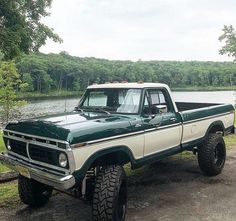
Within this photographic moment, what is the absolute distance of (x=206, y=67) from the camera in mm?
117125

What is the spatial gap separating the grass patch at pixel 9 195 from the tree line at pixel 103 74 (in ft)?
215

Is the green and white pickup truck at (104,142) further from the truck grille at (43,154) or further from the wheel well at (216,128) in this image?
the wheel well at (216,128)

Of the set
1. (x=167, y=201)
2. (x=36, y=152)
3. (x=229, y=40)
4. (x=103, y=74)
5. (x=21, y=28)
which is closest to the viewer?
(x=36, y=152)

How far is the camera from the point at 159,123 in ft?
19.4

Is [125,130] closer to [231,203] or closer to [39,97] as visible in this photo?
[231,203]

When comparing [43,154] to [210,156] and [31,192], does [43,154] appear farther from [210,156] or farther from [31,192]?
[210,156]

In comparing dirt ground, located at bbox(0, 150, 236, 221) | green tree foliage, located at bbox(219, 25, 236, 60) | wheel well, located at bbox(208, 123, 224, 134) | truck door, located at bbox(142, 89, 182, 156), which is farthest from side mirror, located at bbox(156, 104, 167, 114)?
green tree foliage, located at bbox(219, 25, 236, 60)

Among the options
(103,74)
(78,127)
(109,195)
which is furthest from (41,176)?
(103,74)

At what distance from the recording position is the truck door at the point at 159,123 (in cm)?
569

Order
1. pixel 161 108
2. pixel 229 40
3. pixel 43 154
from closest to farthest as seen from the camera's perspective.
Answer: pixel 43 154, pixel 161 108, pixel 229 40

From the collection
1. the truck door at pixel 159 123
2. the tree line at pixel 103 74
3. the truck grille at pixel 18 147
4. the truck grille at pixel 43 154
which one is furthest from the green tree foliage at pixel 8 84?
the tree line at pixel 103 74

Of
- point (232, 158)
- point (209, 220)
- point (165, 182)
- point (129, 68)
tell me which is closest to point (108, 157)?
point (209, 220)

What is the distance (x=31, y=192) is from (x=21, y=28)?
9957 millimetres

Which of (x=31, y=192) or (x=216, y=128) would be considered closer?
(x=31, y=192)
